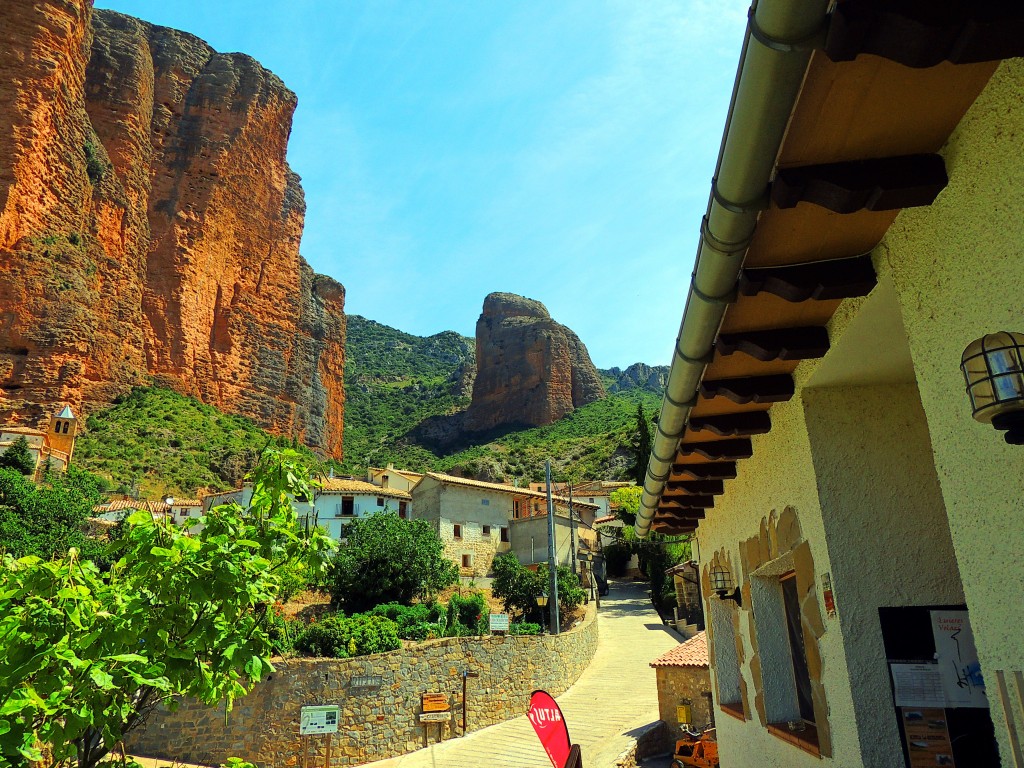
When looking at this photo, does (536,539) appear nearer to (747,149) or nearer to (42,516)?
(42,516)

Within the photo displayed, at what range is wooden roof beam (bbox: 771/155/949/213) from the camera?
7.04ft

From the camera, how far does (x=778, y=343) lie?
3.26m

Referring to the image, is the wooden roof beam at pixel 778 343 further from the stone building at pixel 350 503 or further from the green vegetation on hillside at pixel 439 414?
the green vegetation on hillside at pixel 439 414

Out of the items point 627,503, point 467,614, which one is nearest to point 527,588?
point 467,614

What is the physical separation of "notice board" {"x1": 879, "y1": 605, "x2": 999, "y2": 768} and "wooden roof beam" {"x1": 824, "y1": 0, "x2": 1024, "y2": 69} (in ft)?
8.83

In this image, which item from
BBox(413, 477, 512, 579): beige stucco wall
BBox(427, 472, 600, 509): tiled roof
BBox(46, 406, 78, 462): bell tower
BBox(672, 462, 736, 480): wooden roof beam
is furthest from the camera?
BBox(46, 406, 78, 462): bell tower

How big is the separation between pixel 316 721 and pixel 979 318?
15.7m

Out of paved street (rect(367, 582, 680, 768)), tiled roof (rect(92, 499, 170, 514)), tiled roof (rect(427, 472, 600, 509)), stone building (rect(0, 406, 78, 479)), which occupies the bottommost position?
paved street (rect(367, 582, 680, 768))

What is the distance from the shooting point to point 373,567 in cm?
2431

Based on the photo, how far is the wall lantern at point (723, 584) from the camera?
5.95 metres

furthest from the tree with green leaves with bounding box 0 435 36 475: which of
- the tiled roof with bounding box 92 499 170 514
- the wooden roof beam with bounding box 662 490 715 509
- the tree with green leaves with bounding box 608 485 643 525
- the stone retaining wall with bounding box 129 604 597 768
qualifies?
the wooden roof beam with bounding box 662 490 715 509

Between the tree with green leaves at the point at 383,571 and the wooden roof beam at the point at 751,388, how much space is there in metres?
21.6

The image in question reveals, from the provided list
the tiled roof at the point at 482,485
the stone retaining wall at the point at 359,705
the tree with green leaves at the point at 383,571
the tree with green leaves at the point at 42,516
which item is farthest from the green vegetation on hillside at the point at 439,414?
the stone retaining wall at the point at 359,705

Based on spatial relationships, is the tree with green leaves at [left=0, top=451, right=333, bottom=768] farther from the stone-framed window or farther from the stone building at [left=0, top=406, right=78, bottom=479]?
the stone building at [left=0, top=406, right=78, bottom=479]
